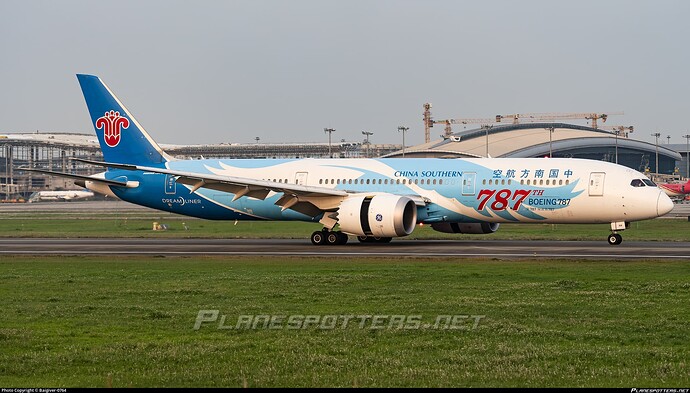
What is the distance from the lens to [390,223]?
35562 mm

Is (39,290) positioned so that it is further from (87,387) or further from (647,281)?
(647,281)

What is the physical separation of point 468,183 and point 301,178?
24.9 feet

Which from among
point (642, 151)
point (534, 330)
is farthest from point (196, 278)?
point (642, 151)

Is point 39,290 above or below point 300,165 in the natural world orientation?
below

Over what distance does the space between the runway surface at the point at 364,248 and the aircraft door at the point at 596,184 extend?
2.03 m

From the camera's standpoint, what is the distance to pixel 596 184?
36.0m

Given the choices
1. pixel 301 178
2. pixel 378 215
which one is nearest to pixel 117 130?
pixel 301 178

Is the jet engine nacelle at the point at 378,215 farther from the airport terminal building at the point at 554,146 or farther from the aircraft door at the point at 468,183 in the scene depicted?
the airport terminal building at the point at 554,146

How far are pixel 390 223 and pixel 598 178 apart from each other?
8144 millimetres

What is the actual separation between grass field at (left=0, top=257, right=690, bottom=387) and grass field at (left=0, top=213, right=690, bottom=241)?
59.4ft

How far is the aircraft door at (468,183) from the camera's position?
3741 centimetres

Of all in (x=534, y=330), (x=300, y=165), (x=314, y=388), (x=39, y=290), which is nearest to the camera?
(x=314, y=388)

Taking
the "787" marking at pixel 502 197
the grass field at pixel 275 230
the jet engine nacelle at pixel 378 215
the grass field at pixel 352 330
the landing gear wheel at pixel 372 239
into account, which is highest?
the "787" marking at pixel 502 197

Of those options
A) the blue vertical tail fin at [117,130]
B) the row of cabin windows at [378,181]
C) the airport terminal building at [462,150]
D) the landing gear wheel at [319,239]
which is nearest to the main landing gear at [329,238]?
the landing gear wheel at [319,239]
